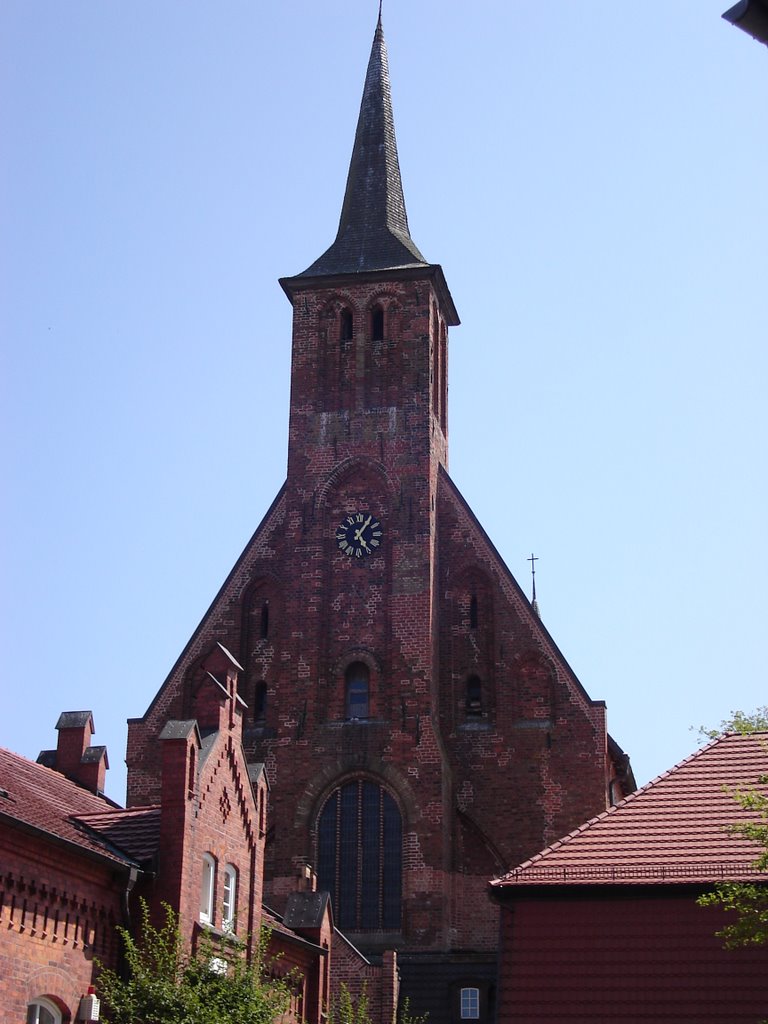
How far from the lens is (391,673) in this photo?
1485 inches

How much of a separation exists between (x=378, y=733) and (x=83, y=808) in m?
13.7

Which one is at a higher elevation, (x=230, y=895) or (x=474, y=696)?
(x=474, y=696)

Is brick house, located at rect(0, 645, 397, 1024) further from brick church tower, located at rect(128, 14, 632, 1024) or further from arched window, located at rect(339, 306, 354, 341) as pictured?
arched window, located at rect(339, 306, 354, 341)

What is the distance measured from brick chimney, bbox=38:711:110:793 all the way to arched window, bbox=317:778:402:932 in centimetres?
1047

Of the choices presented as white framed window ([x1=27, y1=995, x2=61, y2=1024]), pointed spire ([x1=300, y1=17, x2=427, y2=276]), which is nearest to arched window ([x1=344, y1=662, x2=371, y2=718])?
pointed spire ([x1=300, y1=17, x2=427, y2=276])

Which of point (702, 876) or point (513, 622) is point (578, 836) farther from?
point (513, 622)

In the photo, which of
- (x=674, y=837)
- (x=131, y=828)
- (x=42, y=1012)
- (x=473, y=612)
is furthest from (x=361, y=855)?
(x=42, y=1012)

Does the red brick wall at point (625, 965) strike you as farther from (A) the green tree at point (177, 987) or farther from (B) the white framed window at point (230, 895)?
(B) the white framed window at point (230, 895)

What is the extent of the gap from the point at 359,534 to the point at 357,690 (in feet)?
13.5

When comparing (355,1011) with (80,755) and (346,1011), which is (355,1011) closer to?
(346,1011)

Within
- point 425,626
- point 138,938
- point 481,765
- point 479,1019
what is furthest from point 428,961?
point 138,938

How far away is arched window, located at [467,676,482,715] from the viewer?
38281 millimetres

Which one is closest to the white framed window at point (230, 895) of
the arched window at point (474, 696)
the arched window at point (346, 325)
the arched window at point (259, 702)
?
the arched window at point (259, 702)

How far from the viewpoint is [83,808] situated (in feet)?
80.0
